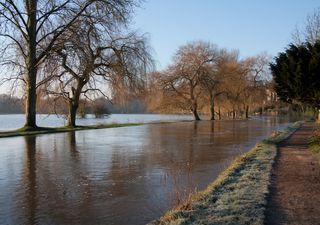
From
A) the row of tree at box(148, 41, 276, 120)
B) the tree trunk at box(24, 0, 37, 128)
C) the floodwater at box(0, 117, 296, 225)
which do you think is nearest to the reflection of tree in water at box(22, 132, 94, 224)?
the floodwater at box(0, 117, 296, 225)

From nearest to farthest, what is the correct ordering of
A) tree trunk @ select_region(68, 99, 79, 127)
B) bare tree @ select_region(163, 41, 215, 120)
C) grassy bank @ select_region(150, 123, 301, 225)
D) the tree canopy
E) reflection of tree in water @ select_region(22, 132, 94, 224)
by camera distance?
grassy bank @ select_region(150, 123, 301, 225), reflection of tree in water @ select_region(22, 132, 94, 224), the tree canopy, tree trunk @ select_region(68, 99, 79, 127), bare tree @ select_region(163, 41, 215, 120)

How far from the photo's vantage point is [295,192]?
29.0ft

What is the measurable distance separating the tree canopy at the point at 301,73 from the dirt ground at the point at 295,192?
4273 mm

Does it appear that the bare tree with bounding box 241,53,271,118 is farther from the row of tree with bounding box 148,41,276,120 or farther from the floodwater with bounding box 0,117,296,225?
the floodwater with bounding box 0,117,296,225

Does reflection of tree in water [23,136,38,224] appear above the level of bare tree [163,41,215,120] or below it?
below

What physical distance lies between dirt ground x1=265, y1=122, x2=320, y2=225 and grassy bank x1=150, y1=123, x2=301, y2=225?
0.67ft

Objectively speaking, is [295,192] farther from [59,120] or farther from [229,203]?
[59,120]

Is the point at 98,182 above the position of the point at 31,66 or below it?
below

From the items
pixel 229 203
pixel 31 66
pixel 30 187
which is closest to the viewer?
pixel 229 203

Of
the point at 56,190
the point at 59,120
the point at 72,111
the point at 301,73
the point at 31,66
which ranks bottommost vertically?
the point at 56,190

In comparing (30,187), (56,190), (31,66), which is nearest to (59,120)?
(31,66)

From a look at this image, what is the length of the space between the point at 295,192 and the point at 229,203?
1.88m

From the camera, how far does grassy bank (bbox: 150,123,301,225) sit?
6594 millimetres

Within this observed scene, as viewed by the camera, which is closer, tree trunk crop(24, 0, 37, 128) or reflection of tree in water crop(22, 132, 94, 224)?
reflection of tree in water crop(22, 132, 94, 224)
